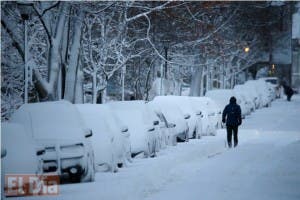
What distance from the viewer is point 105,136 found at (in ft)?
47.6

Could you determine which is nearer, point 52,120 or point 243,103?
point 52,120

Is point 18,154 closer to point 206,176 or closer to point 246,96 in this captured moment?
point 206,176

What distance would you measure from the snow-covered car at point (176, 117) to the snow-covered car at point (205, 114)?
1779mm

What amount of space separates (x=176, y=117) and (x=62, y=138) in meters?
10.5

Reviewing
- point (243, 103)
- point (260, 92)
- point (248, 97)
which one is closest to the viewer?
point (243, 103)

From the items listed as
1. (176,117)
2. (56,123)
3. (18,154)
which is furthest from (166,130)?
(18,154)

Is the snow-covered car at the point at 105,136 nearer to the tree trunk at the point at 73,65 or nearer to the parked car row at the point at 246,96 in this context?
the tree trunk at the point at 73,65

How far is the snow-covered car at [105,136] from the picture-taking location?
1446cm

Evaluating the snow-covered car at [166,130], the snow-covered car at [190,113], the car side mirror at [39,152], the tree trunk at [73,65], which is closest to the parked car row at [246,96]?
the snow-covered car at [190,113]

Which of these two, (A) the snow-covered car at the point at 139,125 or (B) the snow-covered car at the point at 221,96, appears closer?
(A) the snow-covered car at the point at 139,125

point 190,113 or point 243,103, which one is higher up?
point 190,113

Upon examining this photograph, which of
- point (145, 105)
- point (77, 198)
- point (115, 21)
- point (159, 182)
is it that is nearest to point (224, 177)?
point (159, 182)

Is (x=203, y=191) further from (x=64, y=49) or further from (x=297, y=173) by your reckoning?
(x=64, y=49)

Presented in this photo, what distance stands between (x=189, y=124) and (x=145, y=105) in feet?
17.9
